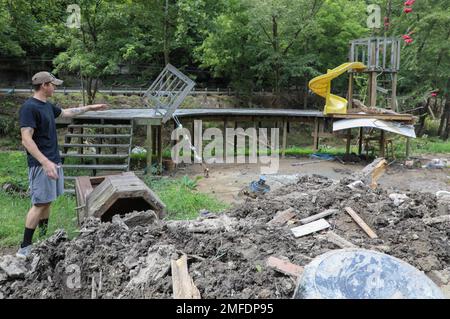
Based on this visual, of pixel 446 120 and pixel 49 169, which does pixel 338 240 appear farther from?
pixel 446 120

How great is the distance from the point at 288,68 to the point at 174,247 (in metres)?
20.8

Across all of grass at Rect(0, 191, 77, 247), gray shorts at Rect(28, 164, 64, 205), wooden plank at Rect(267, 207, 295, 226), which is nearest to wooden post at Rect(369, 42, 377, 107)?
Result: wooden plank at Rect(267, 207, 295, 226)

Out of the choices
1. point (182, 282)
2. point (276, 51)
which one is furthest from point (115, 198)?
point (276, 51)

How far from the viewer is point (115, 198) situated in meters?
5.35

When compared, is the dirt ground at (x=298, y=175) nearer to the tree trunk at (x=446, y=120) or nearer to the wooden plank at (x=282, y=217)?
the wooden plank at (x=282, y=217)

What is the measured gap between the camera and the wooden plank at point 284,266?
3.63 metres

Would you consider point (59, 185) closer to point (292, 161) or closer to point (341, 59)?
point (292, 161)

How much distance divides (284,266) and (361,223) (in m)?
1.99

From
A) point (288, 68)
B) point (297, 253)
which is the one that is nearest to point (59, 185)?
point (297, 253)

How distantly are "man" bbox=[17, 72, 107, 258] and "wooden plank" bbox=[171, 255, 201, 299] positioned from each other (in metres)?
1.69

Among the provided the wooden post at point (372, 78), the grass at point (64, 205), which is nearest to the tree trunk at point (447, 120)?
the wooden post at point (372, 78)

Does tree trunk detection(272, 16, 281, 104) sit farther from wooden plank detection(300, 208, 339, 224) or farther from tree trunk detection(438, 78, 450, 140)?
wooden plank detection(300, 208, 339, 224)

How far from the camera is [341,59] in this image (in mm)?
24891

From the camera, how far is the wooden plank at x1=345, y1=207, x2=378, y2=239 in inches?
203
